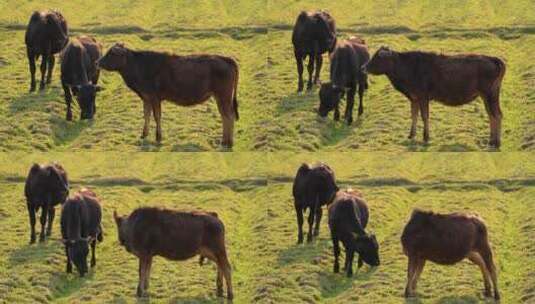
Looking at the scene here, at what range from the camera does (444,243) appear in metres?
53.4

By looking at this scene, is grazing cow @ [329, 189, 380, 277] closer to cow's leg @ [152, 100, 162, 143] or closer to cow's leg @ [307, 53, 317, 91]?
cow's leg @ [152, 100, 162, 143]

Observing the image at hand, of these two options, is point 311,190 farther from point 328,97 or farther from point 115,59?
point 115,59

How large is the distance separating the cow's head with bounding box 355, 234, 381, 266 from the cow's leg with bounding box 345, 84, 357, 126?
1099 centimetres

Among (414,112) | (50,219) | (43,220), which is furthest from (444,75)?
(43,220)

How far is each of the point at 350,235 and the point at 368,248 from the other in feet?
1.99

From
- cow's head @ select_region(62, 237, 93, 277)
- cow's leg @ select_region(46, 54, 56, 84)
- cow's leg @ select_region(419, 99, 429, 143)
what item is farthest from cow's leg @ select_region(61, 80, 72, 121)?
cow's head @ select_region(62, 237, 93, 277)

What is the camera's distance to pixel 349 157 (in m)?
65.8

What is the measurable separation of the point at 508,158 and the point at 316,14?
26.2 feet

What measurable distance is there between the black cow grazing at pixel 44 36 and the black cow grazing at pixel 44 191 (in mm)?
11919

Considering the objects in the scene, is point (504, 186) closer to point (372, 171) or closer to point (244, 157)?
point (372, 171)

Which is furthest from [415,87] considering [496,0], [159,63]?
[496,0]

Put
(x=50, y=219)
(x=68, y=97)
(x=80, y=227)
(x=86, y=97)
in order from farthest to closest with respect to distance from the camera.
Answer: (x=68, y=97) → (x=86, y=97) → (x=50, y=219) → (x=80, y=227)

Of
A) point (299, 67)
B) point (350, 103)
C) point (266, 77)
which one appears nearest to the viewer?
point (350, 103)

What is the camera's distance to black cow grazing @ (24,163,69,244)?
58.2m
